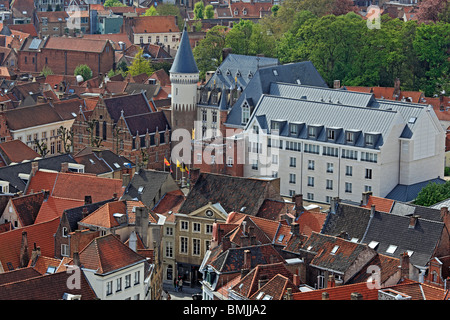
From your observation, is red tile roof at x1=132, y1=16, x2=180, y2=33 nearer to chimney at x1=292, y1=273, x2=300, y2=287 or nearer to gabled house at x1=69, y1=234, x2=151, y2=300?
gabled house at x1=69, y1=234, x2=151, y2=300

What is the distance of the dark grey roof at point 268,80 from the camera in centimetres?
9156

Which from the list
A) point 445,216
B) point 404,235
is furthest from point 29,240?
point 445,216

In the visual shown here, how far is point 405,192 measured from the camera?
259 ft

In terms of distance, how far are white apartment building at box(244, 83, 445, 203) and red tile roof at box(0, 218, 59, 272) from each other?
82.5 ft

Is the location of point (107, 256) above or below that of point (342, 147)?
below

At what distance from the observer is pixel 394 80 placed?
120688 mm

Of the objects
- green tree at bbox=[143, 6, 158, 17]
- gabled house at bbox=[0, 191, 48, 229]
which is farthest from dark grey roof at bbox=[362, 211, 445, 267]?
green tree at bbox=[143, 6, 158, 17]

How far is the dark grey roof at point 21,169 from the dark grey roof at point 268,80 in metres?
16.6

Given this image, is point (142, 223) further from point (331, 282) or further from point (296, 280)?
point (331, 282)

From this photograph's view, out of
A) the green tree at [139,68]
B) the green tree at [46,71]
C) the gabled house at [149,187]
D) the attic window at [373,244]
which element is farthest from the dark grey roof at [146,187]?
the green tree at [46,71]

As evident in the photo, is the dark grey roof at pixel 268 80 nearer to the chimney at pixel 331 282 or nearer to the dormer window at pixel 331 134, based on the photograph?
the dormer window at pixel 331 134

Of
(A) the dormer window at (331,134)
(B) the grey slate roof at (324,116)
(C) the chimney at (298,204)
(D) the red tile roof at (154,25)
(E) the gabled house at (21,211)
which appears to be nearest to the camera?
(C) the chimney at (298,204)

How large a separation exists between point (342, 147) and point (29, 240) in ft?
94.4
